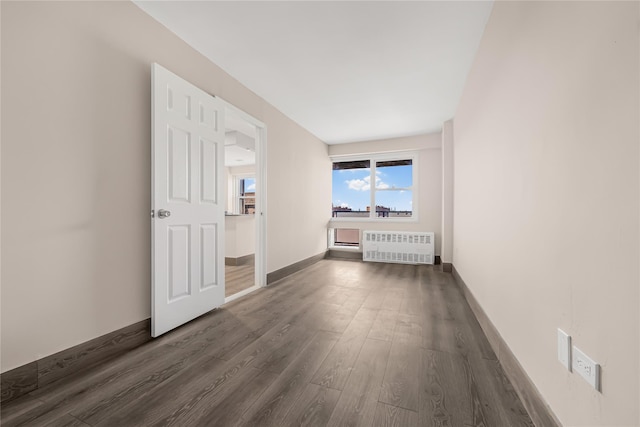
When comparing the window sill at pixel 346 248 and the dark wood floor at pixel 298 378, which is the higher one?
the window sill at pixel 346 248

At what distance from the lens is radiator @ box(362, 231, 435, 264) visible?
193 inches

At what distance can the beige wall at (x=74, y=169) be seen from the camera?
4.43ft

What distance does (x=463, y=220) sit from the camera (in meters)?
3.23

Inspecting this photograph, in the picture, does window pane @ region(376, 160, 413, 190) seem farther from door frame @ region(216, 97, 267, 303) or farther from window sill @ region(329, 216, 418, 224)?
door frame @ region(216, 97, 267, 303)

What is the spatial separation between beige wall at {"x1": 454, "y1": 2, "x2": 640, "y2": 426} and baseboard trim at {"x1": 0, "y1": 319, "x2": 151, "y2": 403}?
2.43 m

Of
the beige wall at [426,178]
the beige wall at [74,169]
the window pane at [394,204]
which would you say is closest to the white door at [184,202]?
the beige wall at [74,169]

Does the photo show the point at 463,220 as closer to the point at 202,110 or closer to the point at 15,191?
the point at 202,110

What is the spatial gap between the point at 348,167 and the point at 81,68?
486 cm

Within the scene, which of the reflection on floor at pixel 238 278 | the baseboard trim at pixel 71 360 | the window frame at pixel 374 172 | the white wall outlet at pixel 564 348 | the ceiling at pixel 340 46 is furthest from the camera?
the window frame at pixel 374 172

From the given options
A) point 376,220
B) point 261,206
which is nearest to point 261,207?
point 261,206

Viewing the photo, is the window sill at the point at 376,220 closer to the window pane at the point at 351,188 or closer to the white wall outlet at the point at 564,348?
the window pane at the point at 351,188

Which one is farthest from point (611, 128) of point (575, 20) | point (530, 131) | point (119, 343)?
point (119, 343)

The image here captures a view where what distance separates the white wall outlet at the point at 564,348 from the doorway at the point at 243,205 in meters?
2.68

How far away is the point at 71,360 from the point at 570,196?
104 inches
